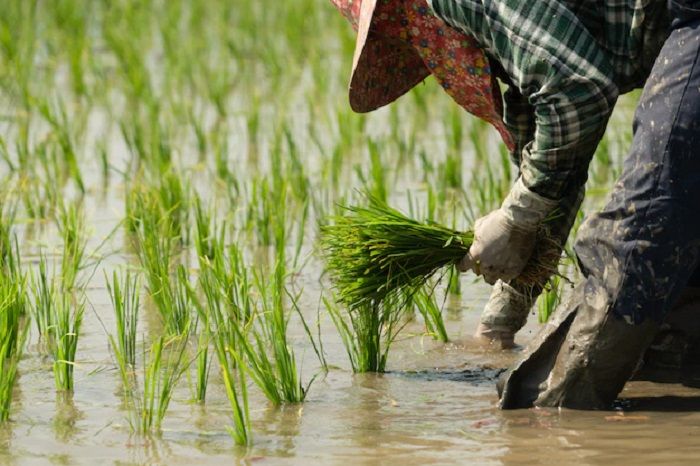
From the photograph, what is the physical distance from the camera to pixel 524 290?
11.2 ft

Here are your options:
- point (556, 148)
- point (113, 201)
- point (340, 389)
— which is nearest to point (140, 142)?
point (113, 201)

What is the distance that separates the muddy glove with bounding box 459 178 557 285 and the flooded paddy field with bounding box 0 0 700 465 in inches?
10.6

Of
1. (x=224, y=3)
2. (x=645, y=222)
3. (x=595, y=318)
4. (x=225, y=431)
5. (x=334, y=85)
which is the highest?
(x=224, y=3)

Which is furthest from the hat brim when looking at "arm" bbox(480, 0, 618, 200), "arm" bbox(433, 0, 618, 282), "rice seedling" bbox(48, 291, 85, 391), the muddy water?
"rice seedling" bbox(48, 291, 85, 391)

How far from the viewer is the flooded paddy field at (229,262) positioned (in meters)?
2.84

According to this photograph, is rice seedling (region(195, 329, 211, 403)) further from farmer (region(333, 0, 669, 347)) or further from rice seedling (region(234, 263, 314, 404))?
farmer (region(333, 0, 669, 347))

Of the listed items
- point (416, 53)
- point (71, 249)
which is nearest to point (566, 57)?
point (416, 53)

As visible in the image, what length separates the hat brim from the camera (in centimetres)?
317

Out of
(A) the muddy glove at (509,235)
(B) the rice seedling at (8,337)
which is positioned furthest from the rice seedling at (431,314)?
(B) the rice seedling at (8,337)

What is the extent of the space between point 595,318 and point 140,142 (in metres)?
2.76

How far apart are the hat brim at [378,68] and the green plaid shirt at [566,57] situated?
0.23 meters

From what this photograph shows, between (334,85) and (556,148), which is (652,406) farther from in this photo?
(334,85)

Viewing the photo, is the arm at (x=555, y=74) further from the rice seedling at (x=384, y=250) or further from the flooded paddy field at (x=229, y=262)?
the flooded paddy field at (x=229, y=262)

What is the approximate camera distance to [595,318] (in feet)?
9.54
